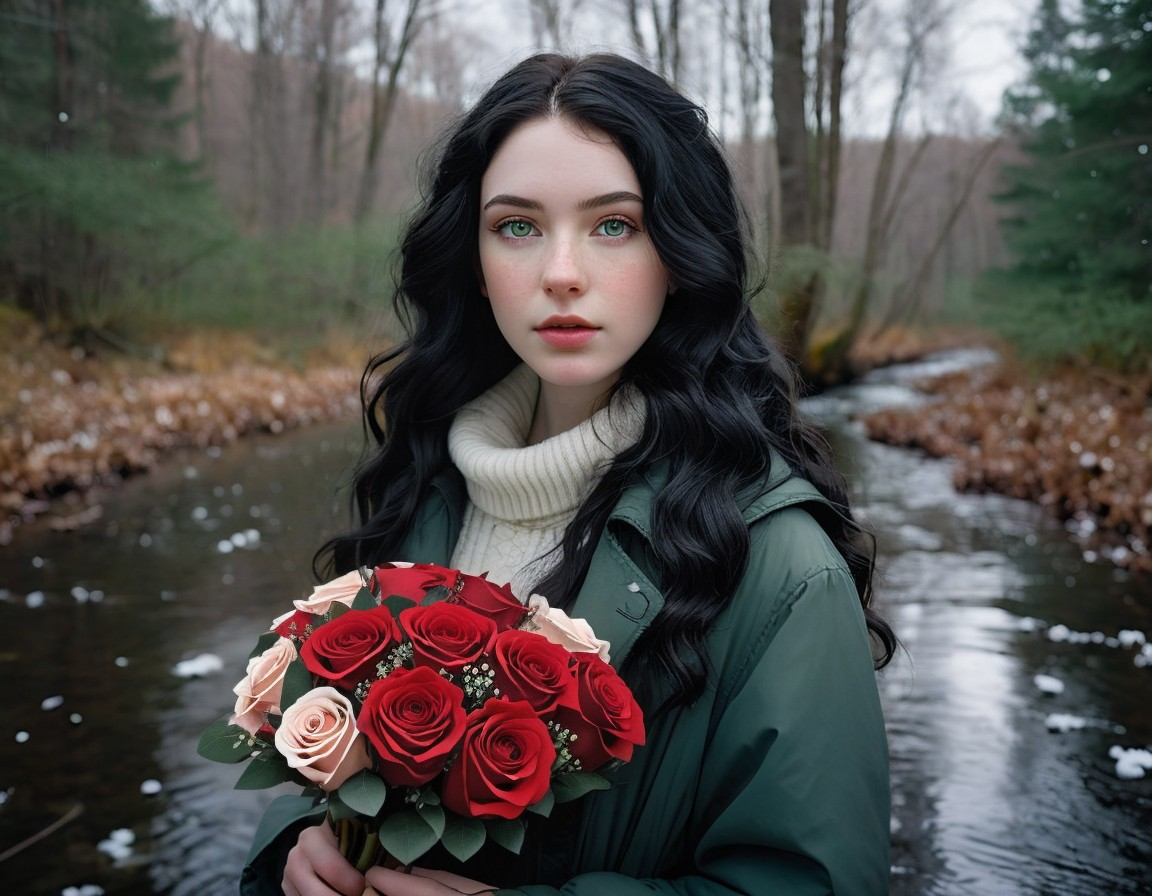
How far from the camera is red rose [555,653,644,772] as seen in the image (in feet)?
4.48

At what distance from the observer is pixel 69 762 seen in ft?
13.1

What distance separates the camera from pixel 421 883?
140 cm

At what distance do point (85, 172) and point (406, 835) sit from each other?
43.9 ft

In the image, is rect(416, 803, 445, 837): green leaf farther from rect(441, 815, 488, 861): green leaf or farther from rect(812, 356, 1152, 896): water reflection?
rect(812, 356, 1152, 896): water reflection

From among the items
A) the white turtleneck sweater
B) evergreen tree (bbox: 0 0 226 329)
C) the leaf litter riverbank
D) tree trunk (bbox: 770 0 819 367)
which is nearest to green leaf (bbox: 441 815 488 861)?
the white turtleneck sweater

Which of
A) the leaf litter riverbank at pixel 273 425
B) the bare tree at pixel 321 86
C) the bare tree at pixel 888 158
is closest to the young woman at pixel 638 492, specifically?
the leaf litter riverbank at pixel 273 425

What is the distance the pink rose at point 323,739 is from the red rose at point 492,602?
0.28m

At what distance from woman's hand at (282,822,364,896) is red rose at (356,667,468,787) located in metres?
0.25

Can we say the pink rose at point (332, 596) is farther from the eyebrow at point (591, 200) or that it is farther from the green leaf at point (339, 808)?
the eyebrow at point (591, 200)

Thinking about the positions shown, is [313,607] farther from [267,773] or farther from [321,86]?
[321,86]

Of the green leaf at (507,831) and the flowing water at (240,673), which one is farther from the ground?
the green leaf at (507,831)

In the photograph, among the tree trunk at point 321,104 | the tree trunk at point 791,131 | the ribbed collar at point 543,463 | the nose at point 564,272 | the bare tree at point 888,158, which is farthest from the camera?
the tree trunk at point 321,104

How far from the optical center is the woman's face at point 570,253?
6.19ft

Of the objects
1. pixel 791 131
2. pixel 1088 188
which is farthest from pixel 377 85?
pixel 1088 188
